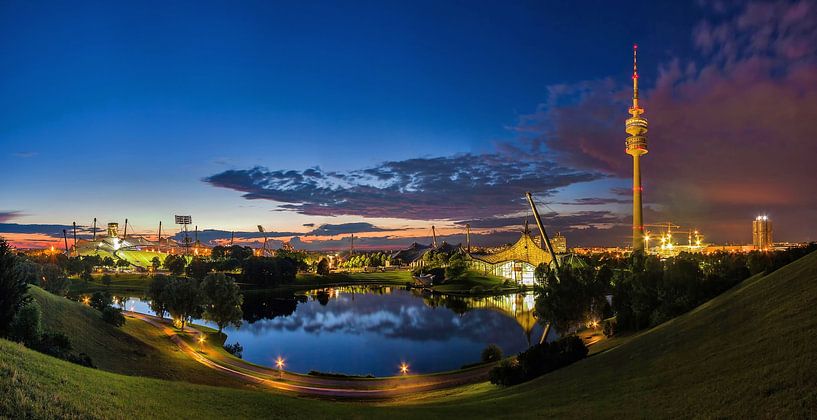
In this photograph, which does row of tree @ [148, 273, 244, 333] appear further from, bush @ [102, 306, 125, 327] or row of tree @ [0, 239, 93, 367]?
row of tree @ [0, 239, 93, 367]

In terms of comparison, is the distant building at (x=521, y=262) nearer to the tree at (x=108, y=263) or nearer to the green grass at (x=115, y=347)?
the green grass at (x=115, y=347)

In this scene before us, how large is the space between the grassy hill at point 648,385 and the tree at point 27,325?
13.1 metres

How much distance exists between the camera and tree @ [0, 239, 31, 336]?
24.9m

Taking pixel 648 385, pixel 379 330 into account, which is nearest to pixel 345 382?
pixel 648 385

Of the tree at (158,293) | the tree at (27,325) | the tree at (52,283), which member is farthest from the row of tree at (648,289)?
the tree at (52,283)

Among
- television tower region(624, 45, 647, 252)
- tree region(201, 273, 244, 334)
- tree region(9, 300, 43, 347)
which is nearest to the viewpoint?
tree region(9, 300, 43, 347)

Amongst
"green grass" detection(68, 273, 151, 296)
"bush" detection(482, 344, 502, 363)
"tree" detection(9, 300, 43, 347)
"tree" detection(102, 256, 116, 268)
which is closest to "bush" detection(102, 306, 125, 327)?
"tree" detection(9, 300, 43, 347)

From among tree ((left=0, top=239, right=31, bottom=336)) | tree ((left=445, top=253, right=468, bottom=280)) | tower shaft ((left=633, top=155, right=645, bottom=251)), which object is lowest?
tree ((left=445, top=253, right=468, bottom=280))

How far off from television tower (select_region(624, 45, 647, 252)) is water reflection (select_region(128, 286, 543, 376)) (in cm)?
5127

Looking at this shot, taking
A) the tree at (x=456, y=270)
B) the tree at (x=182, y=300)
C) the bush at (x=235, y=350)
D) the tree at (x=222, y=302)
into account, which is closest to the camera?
the bush at (x=235, y=350)

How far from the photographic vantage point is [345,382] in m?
41.7

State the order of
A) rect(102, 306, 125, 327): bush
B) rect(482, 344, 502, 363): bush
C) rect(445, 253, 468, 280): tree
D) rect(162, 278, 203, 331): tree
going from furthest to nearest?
rect(445, 253, 468, 280): tree < rect(162, 278, 203, 331): tree < rect(482, 344, 502, 363): bush < rect(102, 306, 125, 327): bush

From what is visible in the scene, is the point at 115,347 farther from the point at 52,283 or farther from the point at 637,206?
the point at 637,206

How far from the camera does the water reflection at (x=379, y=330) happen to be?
63184 millimetres
